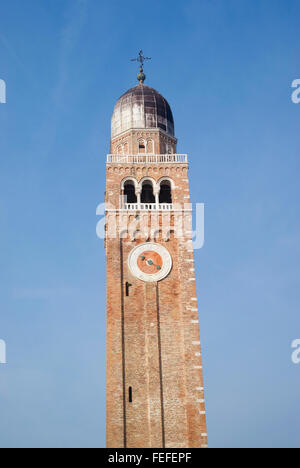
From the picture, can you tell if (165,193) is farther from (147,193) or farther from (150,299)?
(150,299)

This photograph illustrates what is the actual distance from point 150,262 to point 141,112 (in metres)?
13.4

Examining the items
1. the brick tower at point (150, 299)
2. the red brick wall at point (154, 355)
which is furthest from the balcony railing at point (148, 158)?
the red brick wall at point (154, 355)

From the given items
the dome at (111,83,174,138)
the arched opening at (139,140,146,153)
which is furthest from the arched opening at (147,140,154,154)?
the dome at (111,83,174,138)

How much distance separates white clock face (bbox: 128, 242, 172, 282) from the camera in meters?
40.3

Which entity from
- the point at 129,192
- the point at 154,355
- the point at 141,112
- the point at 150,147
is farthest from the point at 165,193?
the point at 154,355

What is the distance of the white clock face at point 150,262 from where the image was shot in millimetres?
40281

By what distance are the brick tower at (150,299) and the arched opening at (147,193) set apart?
0.07 metres

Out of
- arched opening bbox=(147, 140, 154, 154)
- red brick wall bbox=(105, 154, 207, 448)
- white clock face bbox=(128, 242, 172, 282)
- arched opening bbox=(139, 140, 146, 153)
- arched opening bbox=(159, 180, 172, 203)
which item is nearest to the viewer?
red brick wall bbox=(105, 154, 207, 448)

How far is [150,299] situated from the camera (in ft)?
129

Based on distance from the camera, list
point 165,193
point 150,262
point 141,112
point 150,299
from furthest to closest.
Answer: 1. point 141,112
2. point 165,193
3. point 150,262
4. point 150,299

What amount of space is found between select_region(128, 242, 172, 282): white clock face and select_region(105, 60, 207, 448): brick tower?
0.21 feet

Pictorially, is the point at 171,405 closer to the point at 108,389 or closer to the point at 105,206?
the point at 108,389

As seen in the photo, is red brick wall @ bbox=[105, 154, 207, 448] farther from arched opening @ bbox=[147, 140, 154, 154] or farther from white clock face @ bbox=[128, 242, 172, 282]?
arched opening @ bbox=[147, 140, 154, 154]
